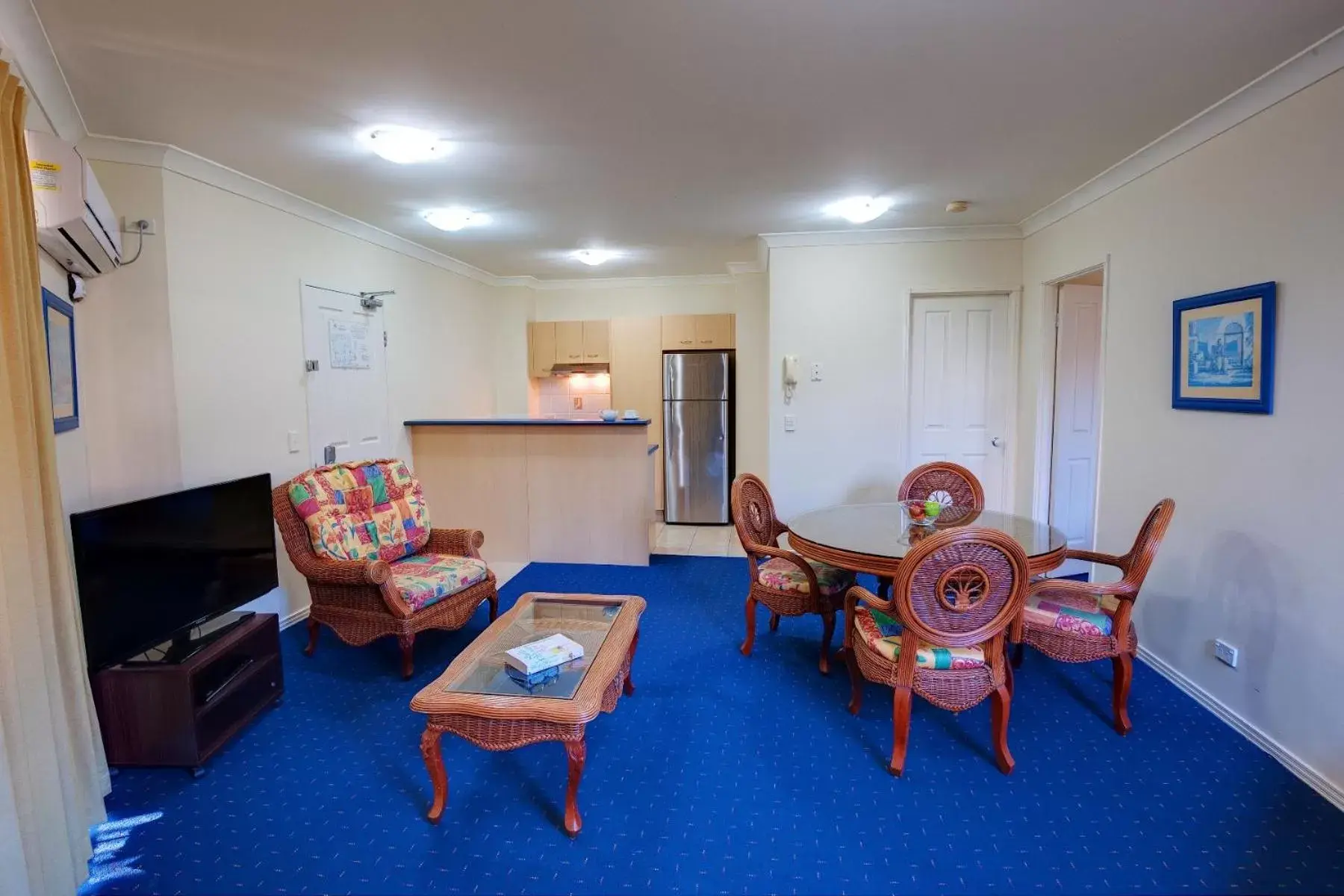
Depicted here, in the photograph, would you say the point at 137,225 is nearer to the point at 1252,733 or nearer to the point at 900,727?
the point at 900,727

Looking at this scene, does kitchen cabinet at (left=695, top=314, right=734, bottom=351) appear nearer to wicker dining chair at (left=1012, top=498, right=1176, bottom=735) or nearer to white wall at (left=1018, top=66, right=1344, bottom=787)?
white wall at (left=1018, top=66, right=1344, bottom=787)

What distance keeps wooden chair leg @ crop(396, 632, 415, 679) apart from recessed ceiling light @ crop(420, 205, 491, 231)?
2.42m

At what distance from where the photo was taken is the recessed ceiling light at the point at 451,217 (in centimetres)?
372

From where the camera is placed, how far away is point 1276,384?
2.20 metres

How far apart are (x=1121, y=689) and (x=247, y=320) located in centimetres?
428

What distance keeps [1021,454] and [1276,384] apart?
6.85 ft

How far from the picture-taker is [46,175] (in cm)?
185

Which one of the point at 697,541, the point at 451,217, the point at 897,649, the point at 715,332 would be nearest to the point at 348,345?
the point at 451,217

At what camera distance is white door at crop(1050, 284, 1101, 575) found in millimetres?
4039

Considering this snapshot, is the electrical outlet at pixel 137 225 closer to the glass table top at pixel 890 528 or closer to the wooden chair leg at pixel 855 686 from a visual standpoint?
the glass table top at pixel 890 528

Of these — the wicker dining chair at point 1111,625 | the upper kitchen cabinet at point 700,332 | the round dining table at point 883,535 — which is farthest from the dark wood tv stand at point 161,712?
the upper kitchen cabinet at point 700,332

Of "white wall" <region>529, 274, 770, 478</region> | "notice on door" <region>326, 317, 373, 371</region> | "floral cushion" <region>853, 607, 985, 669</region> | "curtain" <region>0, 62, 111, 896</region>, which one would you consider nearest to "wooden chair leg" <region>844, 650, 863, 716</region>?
"floral cushion" <region>853, 607, 985, 669</region>

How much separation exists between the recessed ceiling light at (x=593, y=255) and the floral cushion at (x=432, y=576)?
2.70m

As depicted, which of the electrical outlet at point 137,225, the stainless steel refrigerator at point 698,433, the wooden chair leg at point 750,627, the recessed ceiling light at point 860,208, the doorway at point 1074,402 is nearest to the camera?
the electrical outlet at point 137,225
